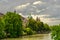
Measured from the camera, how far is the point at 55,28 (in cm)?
4397

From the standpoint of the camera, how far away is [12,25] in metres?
99.2

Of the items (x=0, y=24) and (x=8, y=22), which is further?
(x=8, y=22)

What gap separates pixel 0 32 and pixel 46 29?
10333 centimetres

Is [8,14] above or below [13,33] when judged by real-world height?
above

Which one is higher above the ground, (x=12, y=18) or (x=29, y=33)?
(x=12, y=18)

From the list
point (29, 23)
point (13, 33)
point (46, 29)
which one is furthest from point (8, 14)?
point (46, 29)

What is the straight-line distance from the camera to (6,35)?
97.2 metres

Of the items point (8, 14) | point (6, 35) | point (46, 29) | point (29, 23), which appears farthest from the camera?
point (46, 29)

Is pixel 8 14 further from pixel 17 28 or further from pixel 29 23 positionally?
pixel 29 23

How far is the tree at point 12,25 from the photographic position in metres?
99.0

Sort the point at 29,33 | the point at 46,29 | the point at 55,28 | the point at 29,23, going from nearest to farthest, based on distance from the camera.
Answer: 1. the point at 55,28
2. the point at 29,33
3. the point at 29,23
4. the point at 46,29

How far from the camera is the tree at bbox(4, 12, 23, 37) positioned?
325ft

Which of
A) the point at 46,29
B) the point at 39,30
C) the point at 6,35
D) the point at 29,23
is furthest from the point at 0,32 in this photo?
the point at 46,29

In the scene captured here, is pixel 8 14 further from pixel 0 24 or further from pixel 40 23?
pixel 40 23
